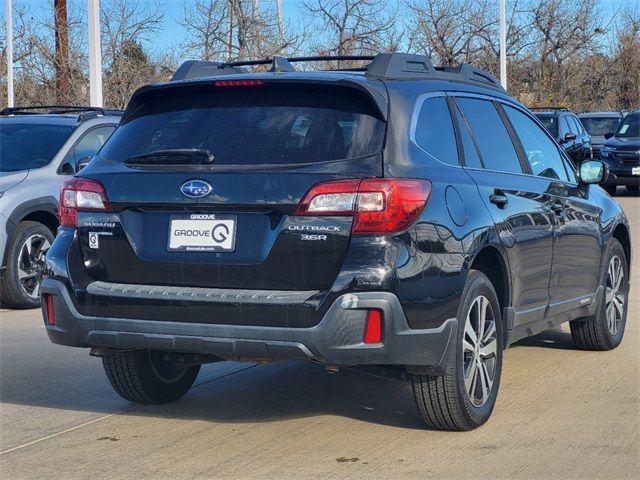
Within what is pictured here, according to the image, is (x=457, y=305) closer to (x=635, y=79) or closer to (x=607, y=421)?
(x=607, y=421)

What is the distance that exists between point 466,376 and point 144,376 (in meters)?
1.78

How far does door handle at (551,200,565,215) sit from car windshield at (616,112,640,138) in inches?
770

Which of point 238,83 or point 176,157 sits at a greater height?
point 238,83

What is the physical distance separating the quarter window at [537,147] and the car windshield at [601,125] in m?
23.6

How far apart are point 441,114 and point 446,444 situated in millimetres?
1695

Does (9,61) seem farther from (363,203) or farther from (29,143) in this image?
(363,203)

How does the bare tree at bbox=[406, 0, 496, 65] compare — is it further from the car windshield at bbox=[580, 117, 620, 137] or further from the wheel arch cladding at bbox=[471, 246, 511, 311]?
the wheel arch cladding at bbox=[471, 246, 511, 311]

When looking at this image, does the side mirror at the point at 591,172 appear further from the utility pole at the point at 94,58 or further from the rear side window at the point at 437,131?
the utility pole at the point at 94,58

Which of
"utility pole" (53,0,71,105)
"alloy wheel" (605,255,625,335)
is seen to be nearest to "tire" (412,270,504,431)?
"alloy wheel" (605,255,625,335)

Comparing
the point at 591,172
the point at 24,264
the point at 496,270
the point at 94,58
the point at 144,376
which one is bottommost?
the point at 144,376

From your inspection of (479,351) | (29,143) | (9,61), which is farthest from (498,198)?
(9,61)

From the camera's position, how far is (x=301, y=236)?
16.5 ft

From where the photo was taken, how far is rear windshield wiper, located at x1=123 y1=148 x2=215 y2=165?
5.41 metres

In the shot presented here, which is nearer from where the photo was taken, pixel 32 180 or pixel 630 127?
pixel 32 180
